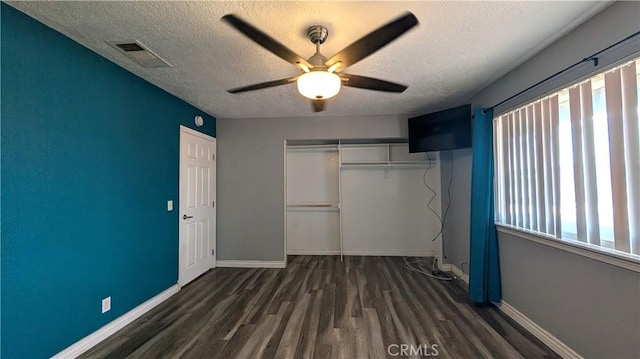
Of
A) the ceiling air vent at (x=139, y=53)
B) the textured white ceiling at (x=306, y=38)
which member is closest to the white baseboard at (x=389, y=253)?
the textured white ceiling at (x=306, y=38)

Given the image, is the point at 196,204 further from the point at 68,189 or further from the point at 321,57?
the point at 321,57

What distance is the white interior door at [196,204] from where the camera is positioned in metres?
3.34

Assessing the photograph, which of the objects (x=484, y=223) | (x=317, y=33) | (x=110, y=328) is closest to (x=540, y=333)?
(x=484, y=223)

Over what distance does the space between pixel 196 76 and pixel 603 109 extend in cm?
329

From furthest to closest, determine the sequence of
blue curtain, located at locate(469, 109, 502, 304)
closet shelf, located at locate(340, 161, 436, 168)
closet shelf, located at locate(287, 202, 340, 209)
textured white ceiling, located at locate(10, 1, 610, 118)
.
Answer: closet shelf, located at locate(287, 202, 340, 209) → closet shelf, located at locate(340, 161, 436, 168) → blue curtain, located at locate(469, 109, 502, 304) → textured white ceiling, located at locate(10, 1, 610, 118)

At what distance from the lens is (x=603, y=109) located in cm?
164

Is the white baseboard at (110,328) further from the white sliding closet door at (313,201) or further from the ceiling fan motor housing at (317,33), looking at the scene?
the ceiling fan motor housing at (317,33)

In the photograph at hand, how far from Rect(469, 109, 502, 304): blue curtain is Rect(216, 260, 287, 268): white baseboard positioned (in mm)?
2644

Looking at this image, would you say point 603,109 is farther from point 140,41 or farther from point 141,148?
point 141,148

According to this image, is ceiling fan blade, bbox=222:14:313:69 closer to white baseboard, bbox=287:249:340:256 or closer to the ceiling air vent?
the ceiling air vent

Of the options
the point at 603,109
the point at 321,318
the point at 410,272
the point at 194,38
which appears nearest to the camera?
the point at 603,109

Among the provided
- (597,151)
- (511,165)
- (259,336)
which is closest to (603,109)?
(597,151)

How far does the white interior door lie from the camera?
334 centimetres

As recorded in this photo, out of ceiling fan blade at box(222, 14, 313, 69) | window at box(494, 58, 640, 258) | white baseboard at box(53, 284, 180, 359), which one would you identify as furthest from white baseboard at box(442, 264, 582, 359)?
white baseboard at box(53, 284, 180, 359)
